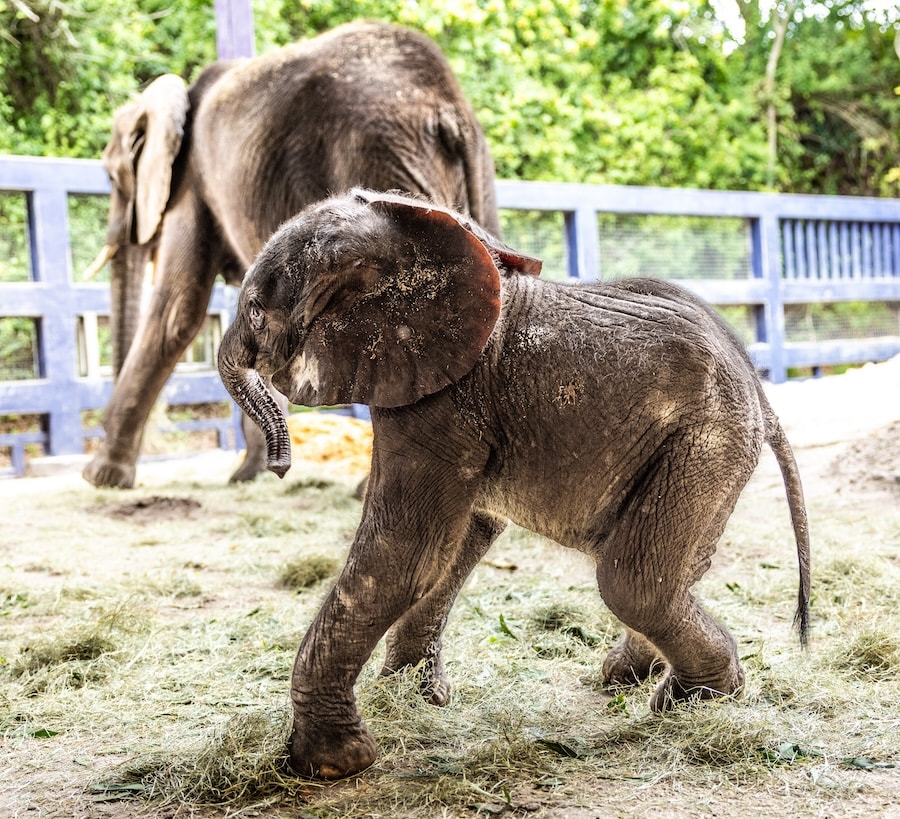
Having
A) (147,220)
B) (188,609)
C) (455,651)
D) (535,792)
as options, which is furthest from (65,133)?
(535,792)

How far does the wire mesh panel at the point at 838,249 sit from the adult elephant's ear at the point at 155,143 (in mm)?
7413

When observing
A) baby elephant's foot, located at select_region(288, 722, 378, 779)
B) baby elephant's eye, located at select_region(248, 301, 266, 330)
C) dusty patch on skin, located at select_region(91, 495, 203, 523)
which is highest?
baby elephant's eye, located at select_region(248, 301, 266, 330)

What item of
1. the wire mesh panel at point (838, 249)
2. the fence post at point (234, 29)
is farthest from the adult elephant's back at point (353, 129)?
the wire mesh panel at point (838, 249)

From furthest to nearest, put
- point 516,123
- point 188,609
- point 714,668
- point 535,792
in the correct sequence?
1. point 516,123
2. point 188,609
3. point 714,668
4. point 535,792

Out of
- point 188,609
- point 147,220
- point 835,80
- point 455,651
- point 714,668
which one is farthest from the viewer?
point 835,80

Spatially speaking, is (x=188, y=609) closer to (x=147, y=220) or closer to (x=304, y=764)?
(x=304, y=764)

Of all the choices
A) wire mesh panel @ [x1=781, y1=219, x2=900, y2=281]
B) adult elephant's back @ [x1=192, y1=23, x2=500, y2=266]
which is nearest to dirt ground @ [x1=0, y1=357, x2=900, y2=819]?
adult elephant's back @ [x1=192, y1=23, x2=500, y2=266]

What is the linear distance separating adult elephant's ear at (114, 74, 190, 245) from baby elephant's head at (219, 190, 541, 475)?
392 centimetres

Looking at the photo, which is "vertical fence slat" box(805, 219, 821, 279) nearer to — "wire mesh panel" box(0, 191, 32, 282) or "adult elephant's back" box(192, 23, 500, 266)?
"adult elephant's back" box(192, 23, 500, 266)

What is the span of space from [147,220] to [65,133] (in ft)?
30.1

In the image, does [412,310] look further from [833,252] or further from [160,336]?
[833,252]

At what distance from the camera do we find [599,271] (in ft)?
33.7

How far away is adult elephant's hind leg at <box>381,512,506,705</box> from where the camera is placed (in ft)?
9.18

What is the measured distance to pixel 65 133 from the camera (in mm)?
14344
